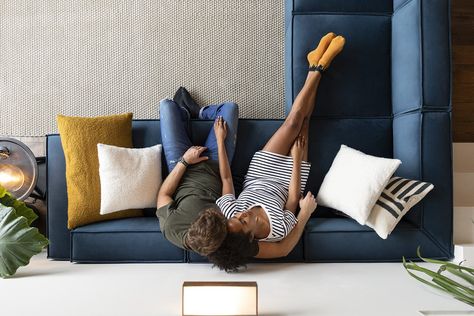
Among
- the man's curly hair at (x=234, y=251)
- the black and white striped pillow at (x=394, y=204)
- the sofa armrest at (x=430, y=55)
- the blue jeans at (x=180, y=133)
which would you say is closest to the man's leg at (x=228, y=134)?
the blue jeans at (x=180, y=133)

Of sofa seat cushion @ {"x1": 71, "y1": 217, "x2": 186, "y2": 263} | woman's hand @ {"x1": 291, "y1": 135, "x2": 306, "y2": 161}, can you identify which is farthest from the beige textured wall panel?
sofa seat cushion @ {"x1": 71, "y1": 217, "x2": 186, "y2": 263}

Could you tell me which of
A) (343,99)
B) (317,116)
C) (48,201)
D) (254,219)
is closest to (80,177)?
(48,201)

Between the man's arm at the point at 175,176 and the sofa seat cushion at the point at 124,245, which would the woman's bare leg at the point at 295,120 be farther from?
the sofa seat cushion at the point at 124,245

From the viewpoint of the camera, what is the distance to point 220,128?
2607mm

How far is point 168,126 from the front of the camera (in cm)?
261

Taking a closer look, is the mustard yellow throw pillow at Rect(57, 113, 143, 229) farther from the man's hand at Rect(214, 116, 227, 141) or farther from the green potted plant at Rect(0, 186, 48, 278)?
the man's hand at Rect(214, 116, 227, 141)

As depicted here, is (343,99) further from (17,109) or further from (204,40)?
(17,109)

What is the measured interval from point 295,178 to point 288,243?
1.36 feet

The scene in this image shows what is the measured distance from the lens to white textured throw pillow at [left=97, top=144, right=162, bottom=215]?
2471mm

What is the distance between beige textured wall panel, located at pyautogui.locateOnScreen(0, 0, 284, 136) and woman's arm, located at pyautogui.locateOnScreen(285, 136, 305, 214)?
0.61 m

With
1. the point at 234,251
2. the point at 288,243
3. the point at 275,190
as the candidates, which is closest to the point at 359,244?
the point at 288,243

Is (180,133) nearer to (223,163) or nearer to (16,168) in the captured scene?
(223,163)

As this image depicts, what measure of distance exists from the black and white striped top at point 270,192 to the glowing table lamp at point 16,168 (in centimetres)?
115

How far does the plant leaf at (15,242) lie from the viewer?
2.11m
